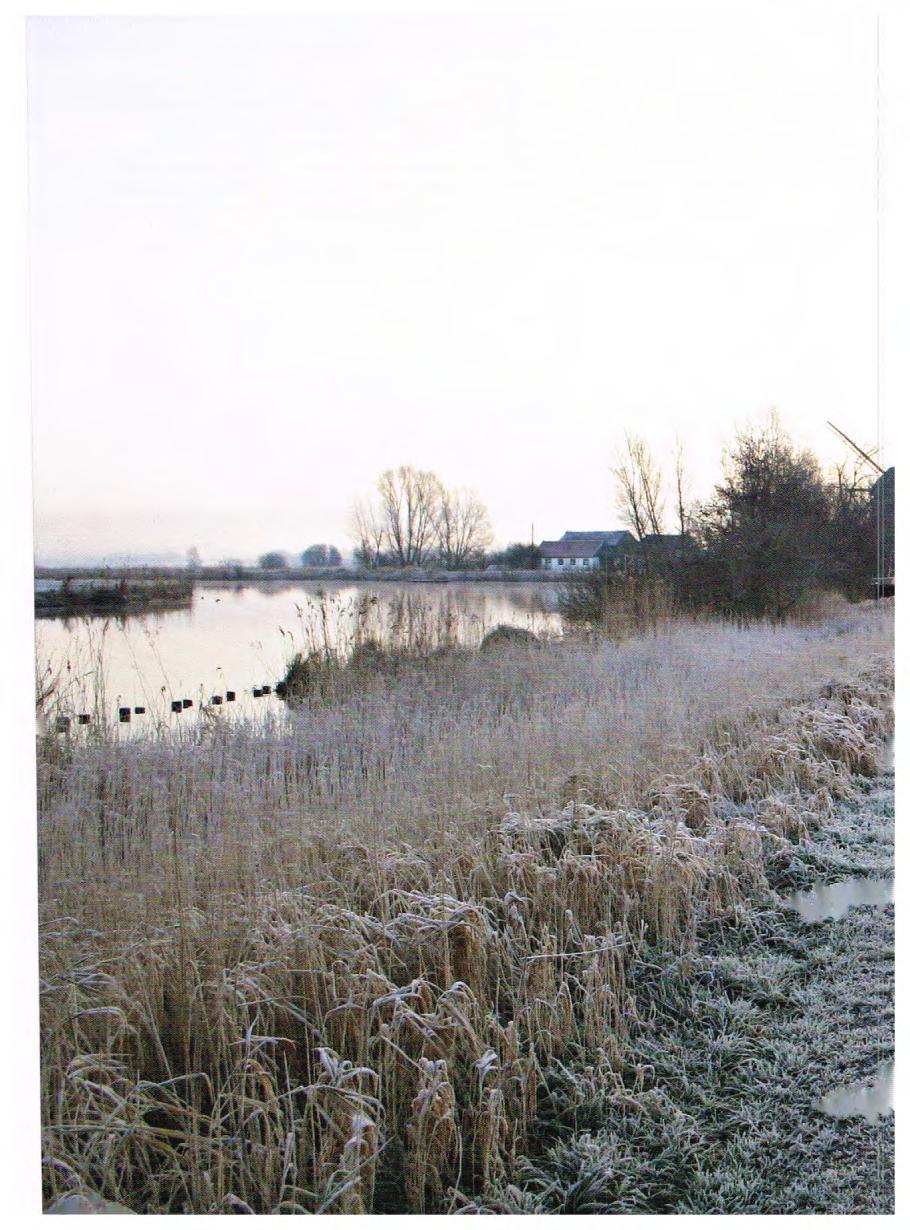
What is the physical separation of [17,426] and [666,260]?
1.83 m

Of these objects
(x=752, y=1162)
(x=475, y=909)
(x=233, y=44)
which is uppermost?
(x=233, y=44)

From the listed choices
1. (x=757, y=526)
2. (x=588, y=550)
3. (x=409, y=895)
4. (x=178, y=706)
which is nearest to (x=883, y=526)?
(x=757, y=526)

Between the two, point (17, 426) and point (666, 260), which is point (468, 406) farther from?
point (17, 426)

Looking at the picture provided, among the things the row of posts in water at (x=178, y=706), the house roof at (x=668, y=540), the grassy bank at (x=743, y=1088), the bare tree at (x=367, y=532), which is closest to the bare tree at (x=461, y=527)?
the bare tree at (x=367, y=532)

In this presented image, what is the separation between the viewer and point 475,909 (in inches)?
95.0

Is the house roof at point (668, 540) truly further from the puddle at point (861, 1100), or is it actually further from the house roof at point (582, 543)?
the puddle at point (861, 1100)

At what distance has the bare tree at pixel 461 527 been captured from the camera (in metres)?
2.58

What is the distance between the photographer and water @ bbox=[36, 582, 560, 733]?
253cm

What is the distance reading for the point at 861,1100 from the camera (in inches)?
93.7

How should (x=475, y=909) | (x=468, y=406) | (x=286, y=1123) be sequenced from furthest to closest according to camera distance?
(x=468, y=406) → (x=475, y=909) → (x=286, y=1123)

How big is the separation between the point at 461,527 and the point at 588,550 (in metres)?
0.37

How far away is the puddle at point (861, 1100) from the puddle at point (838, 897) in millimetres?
412

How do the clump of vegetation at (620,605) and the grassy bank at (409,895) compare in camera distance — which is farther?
the clump of vegetation at (620,605)

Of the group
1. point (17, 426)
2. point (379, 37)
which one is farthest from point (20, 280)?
point (379, 37)
